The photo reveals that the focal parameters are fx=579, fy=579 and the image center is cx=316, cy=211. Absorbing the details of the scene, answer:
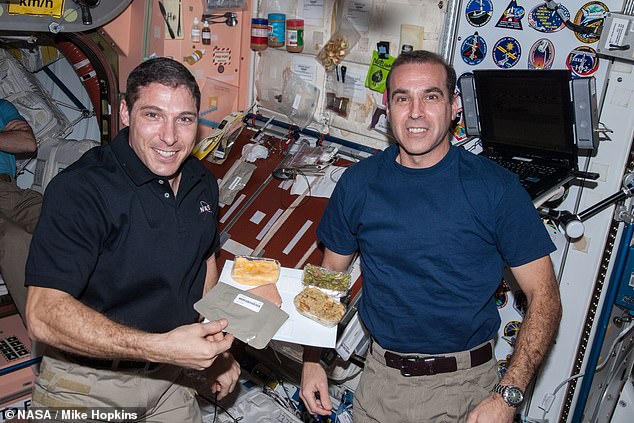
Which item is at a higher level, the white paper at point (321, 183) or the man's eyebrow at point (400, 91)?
the man's eyebrow at point (400, 91)

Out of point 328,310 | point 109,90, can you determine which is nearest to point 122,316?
point 328,310

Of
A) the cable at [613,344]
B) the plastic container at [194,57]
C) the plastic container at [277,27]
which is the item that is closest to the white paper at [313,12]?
the plastic container at [277,27]

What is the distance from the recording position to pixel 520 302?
3.22 metres

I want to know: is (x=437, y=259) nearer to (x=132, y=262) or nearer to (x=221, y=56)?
(x=132, y=262)

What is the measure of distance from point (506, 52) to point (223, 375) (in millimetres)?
2220

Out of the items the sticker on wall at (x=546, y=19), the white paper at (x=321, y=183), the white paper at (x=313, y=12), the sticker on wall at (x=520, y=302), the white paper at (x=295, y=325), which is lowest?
the sticker on wall at (x=520, y=302)

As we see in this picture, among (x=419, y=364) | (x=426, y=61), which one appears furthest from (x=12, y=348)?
(x=426, y=61)

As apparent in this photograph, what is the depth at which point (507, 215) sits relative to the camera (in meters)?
2.27

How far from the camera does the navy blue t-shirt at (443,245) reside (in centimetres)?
229

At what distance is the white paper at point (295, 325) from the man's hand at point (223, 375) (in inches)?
19.5

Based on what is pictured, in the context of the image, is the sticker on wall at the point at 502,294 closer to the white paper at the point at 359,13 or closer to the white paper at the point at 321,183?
the white paper at the point at 321,183

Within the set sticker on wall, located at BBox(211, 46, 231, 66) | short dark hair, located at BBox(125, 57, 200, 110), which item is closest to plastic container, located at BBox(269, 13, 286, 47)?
sticker on wall, located at BBox(211, 46, 231, 66)

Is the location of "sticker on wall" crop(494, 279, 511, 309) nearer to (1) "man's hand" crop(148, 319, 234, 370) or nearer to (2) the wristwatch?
(2) the wristwatch

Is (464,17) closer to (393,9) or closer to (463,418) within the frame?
(393,9)
